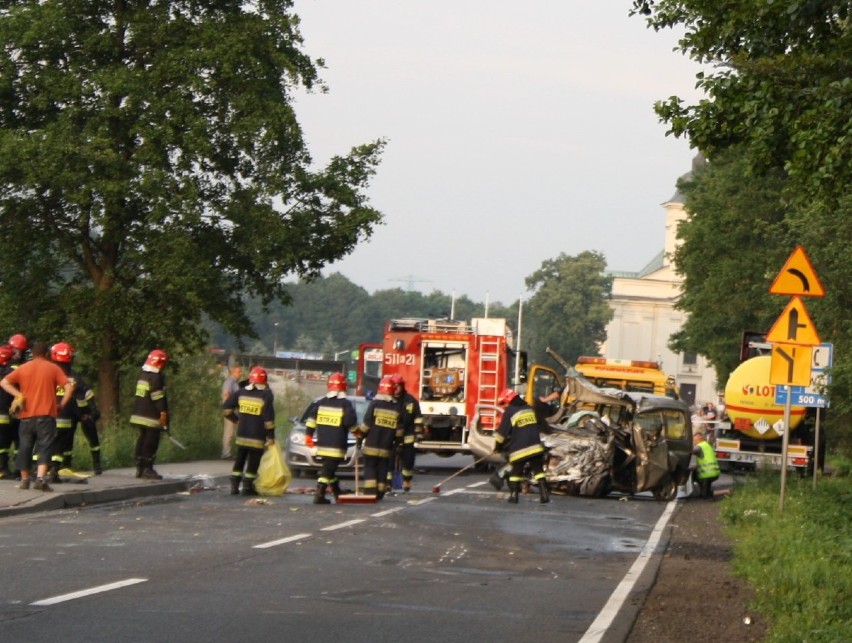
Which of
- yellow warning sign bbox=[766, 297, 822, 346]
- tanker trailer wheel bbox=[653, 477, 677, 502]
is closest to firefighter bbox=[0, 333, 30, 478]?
yellow warning sign bbox=[766, 297, 822, 346]

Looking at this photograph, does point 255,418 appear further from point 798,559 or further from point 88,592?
point 88,592

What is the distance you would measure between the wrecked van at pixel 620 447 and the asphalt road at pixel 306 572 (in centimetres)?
463

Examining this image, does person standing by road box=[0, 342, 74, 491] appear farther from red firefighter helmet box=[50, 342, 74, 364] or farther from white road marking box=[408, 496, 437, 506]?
white road marking box=[408, 496, 437, 506]

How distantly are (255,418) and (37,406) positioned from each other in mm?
3694

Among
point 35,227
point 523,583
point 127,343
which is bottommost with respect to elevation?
point 523,583

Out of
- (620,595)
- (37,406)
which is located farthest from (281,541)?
(37,406)

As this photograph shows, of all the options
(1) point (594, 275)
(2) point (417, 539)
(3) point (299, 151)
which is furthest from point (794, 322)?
(1) point (594, 275)

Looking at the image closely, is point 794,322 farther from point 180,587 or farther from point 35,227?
point 35,227

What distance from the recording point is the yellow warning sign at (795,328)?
17.6 metres

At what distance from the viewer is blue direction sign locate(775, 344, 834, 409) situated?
23.2 meters

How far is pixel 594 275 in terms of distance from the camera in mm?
139625

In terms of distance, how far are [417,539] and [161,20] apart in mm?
A: 17907

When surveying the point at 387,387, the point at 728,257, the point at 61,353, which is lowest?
the point at 387,387

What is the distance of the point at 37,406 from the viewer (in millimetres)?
18078
